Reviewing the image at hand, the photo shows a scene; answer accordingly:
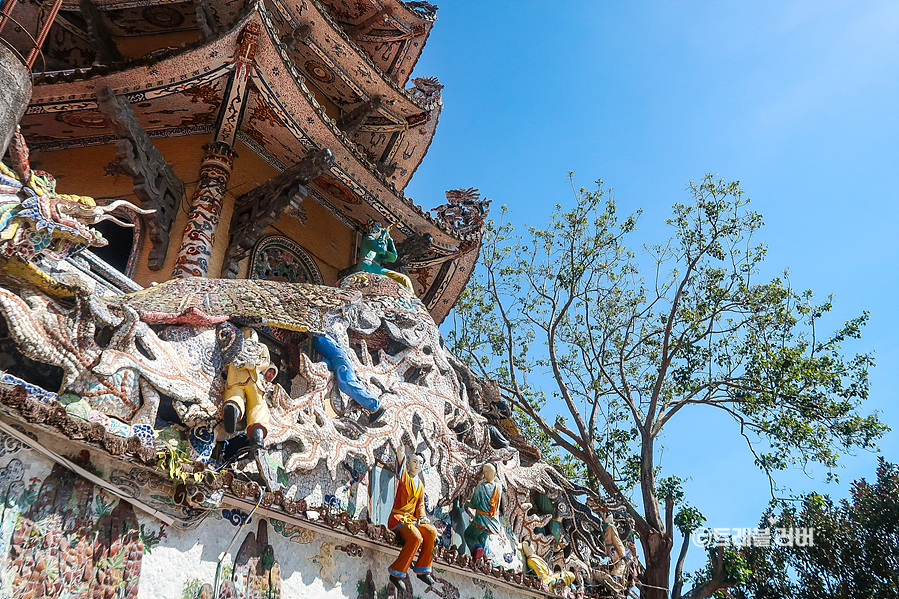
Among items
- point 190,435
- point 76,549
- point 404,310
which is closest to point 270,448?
point 190,435

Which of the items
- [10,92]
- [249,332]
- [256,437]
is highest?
[10,92]

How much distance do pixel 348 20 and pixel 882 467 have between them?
43.3ft

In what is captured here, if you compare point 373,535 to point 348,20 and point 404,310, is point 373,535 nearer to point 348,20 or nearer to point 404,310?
point 404,310

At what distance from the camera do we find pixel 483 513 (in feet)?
23.3

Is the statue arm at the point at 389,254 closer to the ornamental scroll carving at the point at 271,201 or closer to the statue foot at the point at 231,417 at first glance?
the ornamental scroll carving at the point at 271,201

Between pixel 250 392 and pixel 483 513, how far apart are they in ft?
9.02

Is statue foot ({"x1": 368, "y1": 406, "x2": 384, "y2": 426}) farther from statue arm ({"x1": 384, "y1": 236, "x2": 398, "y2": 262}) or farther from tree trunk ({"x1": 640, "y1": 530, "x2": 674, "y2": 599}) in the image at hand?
tree trunk ({"x1": 640, "y1": 530, "x2": 674, "y2": 599})

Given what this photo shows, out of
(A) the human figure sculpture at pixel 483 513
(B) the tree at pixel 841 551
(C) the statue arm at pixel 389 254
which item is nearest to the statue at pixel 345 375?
(A) the human figure sculpture at pixel 483 513

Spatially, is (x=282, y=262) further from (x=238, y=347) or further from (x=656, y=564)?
(x=656, y=564)

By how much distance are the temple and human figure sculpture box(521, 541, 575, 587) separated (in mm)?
20

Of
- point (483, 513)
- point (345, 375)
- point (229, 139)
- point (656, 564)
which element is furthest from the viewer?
point (656, 564)

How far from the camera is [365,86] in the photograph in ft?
38.7

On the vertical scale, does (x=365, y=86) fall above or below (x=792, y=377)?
above

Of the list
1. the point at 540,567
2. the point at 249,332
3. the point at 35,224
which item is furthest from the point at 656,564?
the point at 35,224
